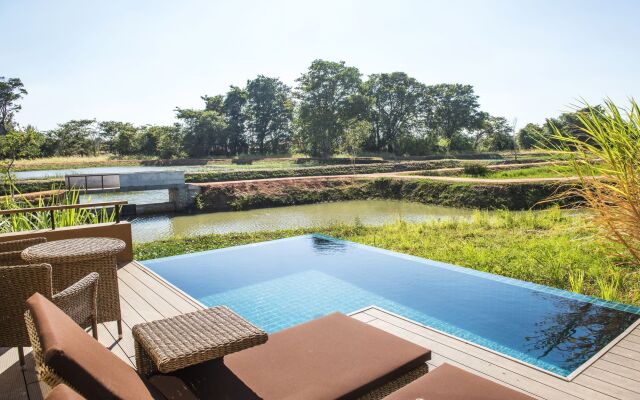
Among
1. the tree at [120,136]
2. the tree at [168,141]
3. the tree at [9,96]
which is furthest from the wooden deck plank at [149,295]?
the tree at [9,96]

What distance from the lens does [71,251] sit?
119 inches

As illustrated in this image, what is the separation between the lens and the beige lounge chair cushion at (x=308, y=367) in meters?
1.66

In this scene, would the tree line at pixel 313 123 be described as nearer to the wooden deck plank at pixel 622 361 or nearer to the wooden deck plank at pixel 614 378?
the wooden deck plank at pixel 622 361

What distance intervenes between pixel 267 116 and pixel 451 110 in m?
21.5

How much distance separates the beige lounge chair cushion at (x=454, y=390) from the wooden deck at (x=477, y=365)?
816 millimetres

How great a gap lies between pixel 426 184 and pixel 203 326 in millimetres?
18655

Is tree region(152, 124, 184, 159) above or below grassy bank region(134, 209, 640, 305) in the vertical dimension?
above

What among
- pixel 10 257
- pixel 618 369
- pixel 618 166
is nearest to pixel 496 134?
pixel 618 166

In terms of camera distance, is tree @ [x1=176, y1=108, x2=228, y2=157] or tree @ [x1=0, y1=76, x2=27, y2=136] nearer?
tree @ [x1=0, y1=76, x2=27, y2=136]

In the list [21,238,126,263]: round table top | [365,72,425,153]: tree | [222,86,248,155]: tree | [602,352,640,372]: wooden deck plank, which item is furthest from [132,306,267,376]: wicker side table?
[222,86,248,155]: tree

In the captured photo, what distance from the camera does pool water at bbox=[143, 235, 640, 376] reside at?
358cm

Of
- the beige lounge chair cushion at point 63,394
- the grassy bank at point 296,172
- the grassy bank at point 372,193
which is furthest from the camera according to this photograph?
the grassy bank at point 296,172

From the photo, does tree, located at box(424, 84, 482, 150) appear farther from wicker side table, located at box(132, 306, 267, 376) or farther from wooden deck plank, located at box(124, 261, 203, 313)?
wicker side table, located at box(132, 306, 267, 376)

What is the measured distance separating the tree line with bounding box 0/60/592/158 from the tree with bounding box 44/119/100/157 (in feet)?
0.29
